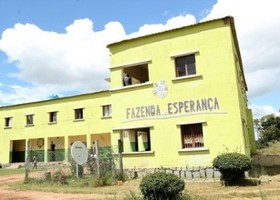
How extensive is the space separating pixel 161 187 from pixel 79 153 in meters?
7.83

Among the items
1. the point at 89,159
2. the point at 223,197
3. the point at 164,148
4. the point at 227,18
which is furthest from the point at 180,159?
the point at 227,18

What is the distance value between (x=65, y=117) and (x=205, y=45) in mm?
22954

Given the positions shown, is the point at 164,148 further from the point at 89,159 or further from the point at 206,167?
the point at 89,159

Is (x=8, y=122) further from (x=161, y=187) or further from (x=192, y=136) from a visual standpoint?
(x=161, y=187)

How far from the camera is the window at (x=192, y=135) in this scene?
17266mm

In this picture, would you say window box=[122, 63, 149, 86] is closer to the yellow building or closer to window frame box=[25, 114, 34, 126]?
the yellow building

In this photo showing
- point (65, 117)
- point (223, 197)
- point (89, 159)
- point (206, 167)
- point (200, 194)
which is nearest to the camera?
point (223, 197)

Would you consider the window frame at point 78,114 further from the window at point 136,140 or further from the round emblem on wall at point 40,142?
the window at point 136,140

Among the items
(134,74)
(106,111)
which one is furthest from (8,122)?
(134,74)

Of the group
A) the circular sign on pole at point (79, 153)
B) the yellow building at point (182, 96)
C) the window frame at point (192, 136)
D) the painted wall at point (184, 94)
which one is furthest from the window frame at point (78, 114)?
the window frame at point (192, 136)

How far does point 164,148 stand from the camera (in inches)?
703

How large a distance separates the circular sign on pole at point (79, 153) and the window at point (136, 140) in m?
4.80

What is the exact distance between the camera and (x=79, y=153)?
16688mm

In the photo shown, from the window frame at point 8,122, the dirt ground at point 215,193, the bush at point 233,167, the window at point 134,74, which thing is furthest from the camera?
the window frame at point 8,122
